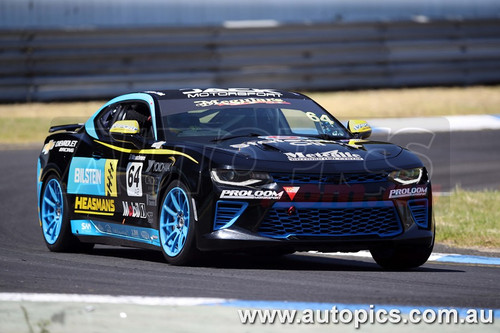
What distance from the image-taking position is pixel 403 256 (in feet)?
27.3

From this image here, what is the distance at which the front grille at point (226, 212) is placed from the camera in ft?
25.2

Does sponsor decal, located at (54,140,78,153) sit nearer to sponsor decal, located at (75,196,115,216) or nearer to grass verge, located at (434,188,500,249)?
sponsor decal, located at (75,196,115,216)

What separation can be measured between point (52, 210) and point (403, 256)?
3573 millimetres

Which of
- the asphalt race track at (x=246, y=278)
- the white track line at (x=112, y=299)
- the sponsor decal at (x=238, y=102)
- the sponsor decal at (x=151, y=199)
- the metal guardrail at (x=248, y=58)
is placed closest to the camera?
the white track line at (x=112, y=299)

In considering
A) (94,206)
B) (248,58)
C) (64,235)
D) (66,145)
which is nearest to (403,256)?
(94,206)

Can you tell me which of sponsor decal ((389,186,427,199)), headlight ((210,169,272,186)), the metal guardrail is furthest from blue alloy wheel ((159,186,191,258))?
the metal guardrail

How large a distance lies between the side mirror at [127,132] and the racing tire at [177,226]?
0.80m

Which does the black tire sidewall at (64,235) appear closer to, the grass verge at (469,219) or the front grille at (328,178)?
the front grille at (328,178)

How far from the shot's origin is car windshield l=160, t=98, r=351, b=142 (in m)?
8.72

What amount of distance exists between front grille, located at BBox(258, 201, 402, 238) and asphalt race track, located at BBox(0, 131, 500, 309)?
0.96 feet

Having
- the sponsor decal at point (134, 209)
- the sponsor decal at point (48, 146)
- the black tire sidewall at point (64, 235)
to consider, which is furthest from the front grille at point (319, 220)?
the sponsor decal at point (48, 146)

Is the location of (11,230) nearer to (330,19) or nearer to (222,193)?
(222,193)

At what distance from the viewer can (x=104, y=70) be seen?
2152cm

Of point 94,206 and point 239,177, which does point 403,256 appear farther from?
point 94,206
